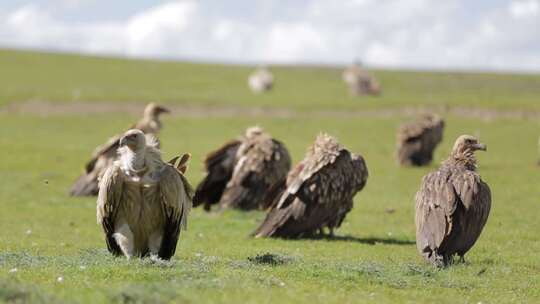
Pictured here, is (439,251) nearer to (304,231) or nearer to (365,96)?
(304,231)

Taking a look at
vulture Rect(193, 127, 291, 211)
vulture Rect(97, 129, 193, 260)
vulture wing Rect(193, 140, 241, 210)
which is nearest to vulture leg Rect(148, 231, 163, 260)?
vulture Rect(97, 129, 193, 260)

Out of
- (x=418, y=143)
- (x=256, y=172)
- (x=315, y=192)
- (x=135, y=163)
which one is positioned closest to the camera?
(x=135, y=163)

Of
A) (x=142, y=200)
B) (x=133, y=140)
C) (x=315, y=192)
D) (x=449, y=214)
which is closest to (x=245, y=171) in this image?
(x=315, y=192)

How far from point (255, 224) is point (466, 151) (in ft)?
21.0

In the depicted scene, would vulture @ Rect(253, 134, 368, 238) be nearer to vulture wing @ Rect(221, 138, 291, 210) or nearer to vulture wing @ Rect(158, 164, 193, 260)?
vulture wing @ Rect(221, 138, 291, 210)

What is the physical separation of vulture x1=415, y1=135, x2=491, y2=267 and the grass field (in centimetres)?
32

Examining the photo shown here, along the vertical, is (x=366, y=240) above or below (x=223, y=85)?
below

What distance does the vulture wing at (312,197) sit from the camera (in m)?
17.0

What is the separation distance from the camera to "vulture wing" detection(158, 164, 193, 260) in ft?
36.8

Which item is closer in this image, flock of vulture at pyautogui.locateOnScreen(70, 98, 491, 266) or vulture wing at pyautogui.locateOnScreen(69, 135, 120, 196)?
flock of vulture at pyautogui.locateOnScreen(70, 98, 491, 266)

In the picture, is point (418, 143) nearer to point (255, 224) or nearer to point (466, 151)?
point (255, 224)

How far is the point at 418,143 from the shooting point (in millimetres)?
31703

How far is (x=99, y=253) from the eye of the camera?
12.9 m

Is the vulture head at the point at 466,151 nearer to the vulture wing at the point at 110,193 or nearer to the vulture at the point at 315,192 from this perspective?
the vulture at the point at 315,192
